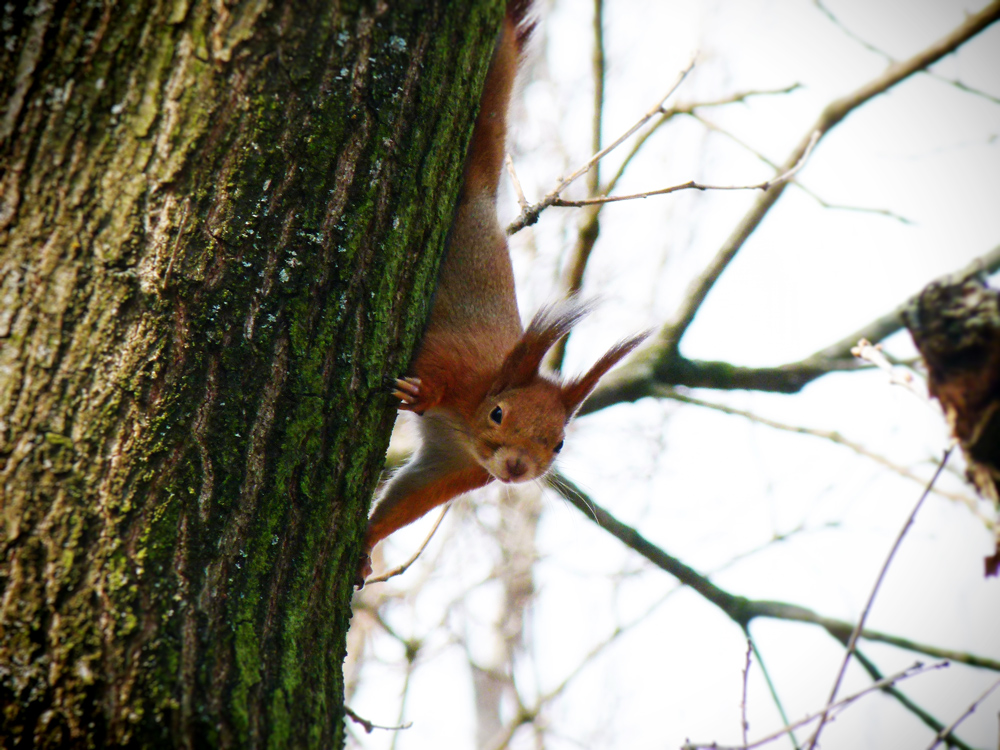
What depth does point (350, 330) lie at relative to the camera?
1.54 metres

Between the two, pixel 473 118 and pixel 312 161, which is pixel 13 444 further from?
pixel 473 118

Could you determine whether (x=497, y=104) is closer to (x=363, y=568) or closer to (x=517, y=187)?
(x=517, y=187)

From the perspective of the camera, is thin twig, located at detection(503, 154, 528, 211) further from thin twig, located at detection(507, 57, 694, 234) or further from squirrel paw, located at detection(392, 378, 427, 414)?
squirrel paw, located at detection(392, 378, 427, 414)

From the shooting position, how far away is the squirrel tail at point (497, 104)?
2.78 meters

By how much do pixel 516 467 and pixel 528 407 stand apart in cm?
26

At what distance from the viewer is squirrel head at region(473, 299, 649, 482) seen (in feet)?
9.12

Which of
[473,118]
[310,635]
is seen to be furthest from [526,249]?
[310,635]

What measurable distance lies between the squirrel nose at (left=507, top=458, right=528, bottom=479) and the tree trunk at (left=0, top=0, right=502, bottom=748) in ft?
4.34

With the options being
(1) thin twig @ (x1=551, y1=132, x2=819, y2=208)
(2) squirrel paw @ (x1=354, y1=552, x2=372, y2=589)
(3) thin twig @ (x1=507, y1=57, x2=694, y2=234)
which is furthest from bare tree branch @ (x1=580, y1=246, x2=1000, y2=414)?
(2) squirrel paw @ (x1=354, y1=552, x2=372, y2=589)

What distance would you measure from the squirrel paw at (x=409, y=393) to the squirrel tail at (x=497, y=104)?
0.92 m

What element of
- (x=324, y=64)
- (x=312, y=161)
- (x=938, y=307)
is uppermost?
(x=324, y=64)

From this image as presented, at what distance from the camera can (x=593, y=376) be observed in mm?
3051

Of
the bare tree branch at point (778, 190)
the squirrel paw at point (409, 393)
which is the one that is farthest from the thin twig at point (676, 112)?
the squirrel paw at point (409, 393)

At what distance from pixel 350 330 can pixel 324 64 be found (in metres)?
0.53
